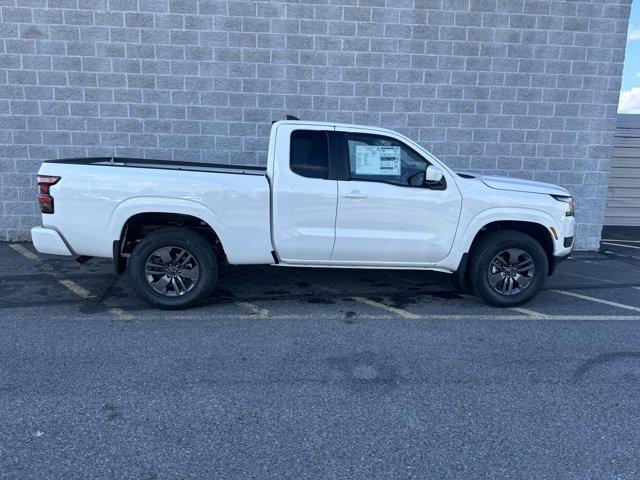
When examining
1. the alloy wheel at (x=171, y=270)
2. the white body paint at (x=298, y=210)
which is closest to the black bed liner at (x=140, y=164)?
the white body paint at (x=298, y=210)

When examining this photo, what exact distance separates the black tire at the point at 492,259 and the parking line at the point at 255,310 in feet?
7.68

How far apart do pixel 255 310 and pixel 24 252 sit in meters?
4.58

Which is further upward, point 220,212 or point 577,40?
point 577,40

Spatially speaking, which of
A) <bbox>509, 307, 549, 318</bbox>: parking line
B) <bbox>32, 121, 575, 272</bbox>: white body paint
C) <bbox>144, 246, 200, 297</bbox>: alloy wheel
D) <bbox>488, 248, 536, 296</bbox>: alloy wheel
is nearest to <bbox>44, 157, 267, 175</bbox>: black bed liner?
<bbox>32, 121, 575, 272</bbox>: white body paint

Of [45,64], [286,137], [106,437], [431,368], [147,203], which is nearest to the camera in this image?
[106,437]

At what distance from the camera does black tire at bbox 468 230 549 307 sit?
5.76 m

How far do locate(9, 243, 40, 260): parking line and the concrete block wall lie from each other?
0.37 meters

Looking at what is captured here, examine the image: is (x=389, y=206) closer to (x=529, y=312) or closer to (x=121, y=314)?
(x=529, y=312)

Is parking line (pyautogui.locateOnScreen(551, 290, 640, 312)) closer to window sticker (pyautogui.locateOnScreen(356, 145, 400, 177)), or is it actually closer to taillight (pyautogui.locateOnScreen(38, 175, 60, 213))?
window sticker (pyautogui.locateOnScreen(356, 145, 400, 177))

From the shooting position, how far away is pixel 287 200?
5.43 meters

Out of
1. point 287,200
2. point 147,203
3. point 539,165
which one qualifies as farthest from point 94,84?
point 539,165

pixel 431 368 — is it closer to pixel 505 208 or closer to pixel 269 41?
pixel 505 208

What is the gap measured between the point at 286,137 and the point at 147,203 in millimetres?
1601

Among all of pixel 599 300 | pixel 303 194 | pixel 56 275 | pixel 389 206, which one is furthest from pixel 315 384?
pixel 56 275
